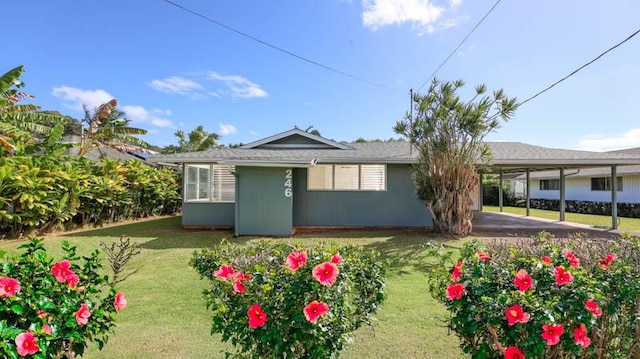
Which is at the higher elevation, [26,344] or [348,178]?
[348,178]

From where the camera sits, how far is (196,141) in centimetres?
3059

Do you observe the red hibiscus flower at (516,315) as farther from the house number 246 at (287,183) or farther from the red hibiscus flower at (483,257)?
the house number 246 at (287,183)

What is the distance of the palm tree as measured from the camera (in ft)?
52.1

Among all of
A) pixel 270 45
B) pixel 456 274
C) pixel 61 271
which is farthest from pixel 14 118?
pixel 456 274

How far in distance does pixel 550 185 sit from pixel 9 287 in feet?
109

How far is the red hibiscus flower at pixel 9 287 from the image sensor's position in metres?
1.93

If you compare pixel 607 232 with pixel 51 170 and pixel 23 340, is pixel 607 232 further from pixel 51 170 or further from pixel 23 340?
pixel 51 170

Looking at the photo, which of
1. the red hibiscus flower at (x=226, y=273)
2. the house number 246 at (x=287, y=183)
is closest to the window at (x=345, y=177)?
the house number 246 at (x=287, y=183)

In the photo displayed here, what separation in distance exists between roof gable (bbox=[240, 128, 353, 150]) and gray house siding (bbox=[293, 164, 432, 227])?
7.15 feet

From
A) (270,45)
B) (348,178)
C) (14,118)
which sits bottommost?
(348,178)

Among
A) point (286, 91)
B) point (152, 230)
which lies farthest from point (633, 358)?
point (286, 91)

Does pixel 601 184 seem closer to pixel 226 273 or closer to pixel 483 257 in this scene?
pixel 483 257

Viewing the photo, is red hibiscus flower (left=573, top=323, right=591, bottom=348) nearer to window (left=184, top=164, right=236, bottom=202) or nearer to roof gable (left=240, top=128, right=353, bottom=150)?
window (left=184, top=164, right=236, bottom=202)

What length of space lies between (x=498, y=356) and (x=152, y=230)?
11872 mm
